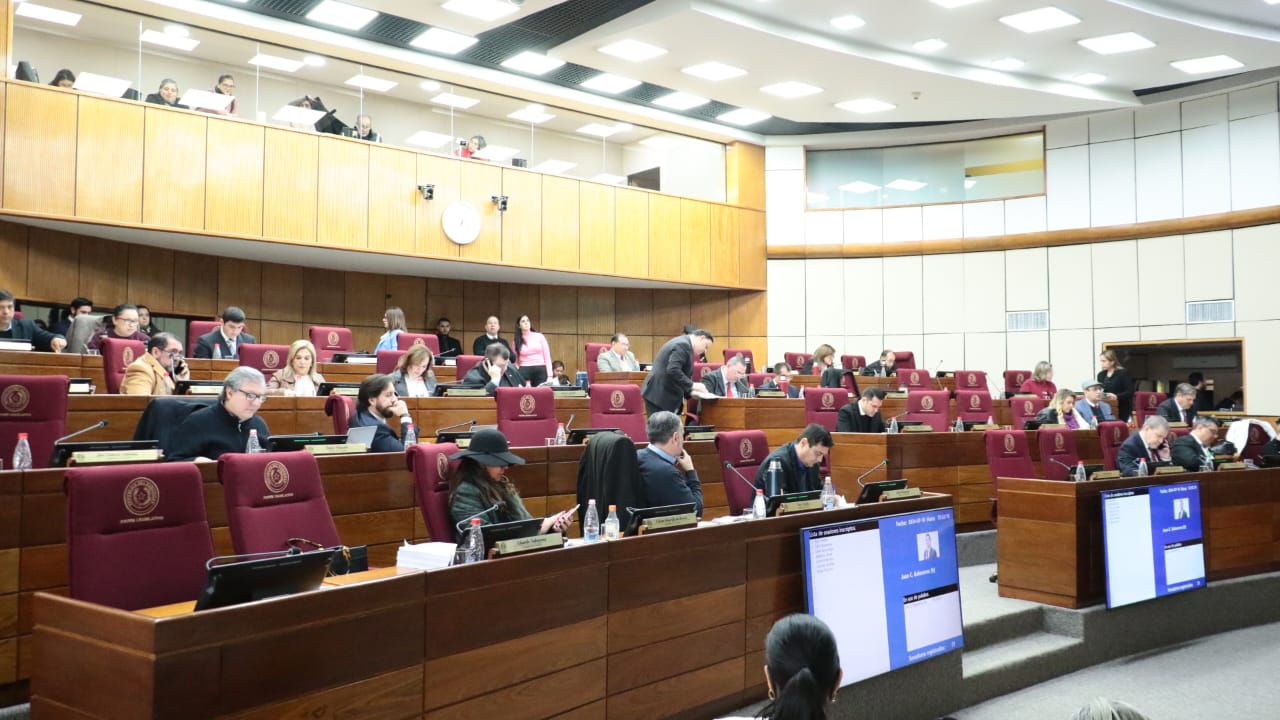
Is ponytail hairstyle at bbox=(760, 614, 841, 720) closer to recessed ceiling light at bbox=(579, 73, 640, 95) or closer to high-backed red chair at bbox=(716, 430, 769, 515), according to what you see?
high-backed red chair at bbox=(716, 430, 769, 515)

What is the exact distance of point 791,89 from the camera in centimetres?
1207

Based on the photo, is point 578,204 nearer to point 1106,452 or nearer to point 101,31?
point 101,31

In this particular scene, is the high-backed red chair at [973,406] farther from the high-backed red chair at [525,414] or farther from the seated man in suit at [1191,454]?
the high-backed red chair at [525,414]

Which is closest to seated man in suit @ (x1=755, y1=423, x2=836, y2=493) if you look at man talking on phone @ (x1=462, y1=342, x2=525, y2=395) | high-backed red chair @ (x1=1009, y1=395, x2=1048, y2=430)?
man talking on phone @ (x1=462, y1=342, x2=525, y2=395)

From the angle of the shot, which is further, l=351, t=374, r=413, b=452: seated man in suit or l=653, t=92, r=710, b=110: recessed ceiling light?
l=653, t=92, r=710, b=110: recessed ceiling light

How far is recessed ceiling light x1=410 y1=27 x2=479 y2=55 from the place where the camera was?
1063 centimetres

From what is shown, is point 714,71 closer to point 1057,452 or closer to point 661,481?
point 1057,452

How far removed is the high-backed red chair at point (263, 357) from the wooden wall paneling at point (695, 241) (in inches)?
292

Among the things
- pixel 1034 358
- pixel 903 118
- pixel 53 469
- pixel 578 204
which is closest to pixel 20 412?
pixel 53 469

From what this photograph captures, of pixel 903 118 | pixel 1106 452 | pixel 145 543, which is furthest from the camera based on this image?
pixel 903 118

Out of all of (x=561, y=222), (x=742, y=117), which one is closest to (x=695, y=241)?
(x=742, y=117)

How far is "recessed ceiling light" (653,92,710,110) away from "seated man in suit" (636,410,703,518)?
922 centimetres

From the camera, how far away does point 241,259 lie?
455 inches

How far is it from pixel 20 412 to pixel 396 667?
2.89 metres
